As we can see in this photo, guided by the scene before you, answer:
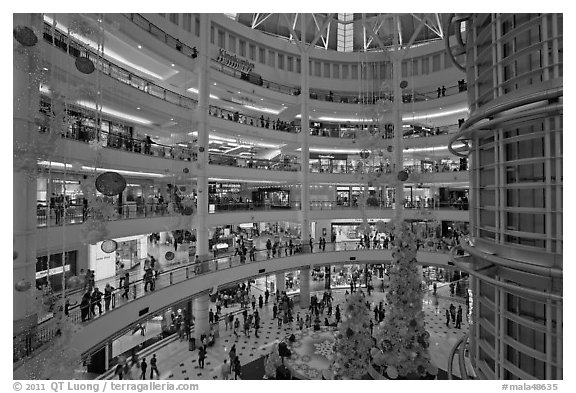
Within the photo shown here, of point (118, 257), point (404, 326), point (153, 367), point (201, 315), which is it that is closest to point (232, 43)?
point (118, 257)

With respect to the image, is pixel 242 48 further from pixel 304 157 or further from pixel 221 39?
pixel 304 157

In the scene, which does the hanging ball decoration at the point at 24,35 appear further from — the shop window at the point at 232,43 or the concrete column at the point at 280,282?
the concrete column at the point at 280,282

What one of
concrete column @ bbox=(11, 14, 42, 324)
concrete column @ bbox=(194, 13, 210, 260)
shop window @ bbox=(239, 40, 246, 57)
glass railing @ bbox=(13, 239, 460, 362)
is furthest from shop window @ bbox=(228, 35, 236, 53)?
concrete column @ bbox=(11, 14, 42, 324)

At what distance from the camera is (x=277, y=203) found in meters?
18.9

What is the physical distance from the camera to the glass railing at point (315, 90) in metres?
13.2

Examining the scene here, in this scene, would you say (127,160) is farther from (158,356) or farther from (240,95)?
(240,95)

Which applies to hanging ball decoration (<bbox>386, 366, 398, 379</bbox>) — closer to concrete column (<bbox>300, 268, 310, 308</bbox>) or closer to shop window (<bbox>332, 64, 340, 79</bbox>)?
concrete column (<bbox>300, 268, 310, 308</bbox>)

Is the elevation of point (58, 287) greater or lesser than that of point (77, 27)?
lesser

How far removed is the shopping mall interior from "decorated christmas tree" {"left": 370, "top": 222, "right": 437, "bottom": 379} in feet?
0.20

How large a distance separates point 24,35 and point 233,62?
14.1 m

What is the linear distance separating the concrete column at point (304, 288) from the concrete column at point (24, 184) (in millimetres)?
13862

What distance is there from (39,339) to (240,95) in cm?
1580
